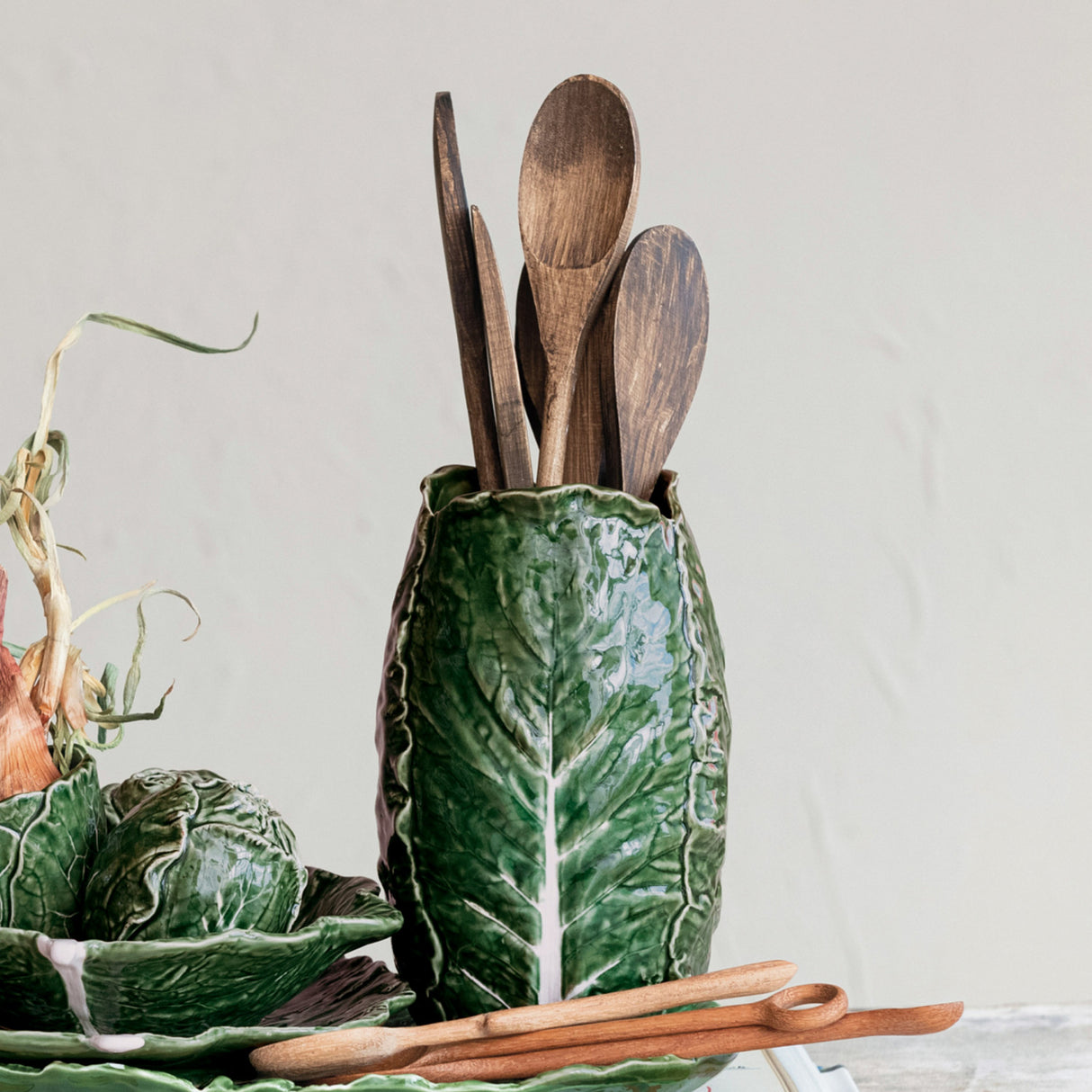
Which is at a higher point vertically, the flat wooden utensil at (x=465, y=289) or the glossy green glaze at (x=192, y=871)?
the flat wooden utensil at (x=465, y=289)

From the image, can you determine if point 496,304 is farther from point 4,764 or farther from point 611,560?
point 4,764

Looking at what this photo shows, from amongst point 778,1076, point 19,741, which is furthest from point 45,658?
point 778,1076

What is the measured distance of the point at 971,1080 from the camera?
1.71 ft

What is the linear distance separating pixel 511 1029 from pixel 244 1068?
0.08 meters

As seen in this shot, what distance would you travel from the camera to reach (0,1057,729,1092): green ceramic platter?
12.5 inches

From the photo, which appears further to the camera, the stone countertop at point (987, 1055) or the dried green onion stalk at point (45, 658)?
the stone countertop at point (987, 1055)

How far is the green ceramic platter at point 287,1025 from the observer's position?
1.09 ft

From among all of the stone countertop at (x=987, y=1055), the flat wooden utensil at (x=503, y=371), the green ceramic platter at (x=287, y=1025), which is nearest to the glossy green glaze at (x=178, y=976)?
the green ceramic platter at (x=287, y=1025)

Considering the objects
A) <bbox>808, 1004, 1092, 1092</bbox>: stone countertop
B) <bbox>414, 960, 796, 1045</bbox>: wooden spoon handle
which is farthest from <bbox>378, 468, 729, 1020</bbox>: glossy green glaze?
<bbox>808, 1004, 1092, 1092</bbox>: stone countertop

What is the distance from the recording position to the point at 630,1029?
357mm

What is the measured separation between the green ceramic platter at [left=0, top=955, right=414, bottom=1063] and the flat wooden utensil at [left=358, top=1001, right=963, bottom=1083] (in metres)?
0.03

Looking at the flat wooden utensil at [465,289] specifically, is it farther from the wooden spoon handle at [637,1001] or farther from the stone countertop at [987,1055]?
the stone countertop at [987,1055]

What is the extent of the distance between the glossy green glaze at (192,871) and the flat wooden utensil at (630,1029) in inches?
2.5

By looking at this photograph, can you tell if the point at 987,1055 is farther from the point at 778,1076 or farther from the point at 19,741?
the point at 19,741
